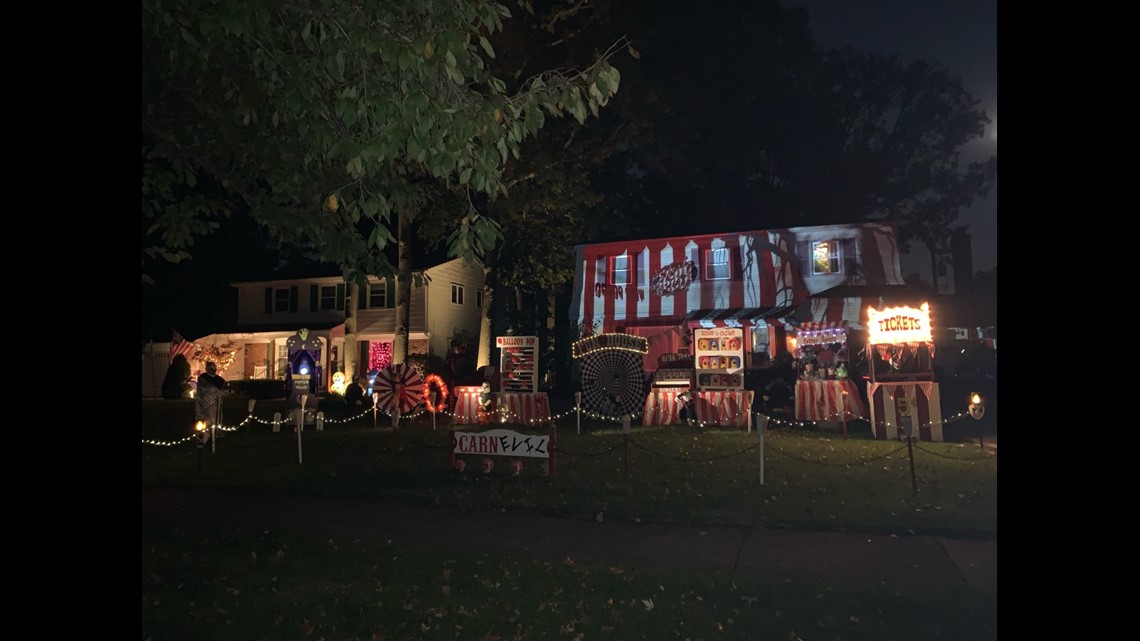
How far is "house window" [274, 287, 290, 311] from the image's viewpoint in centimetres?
3772

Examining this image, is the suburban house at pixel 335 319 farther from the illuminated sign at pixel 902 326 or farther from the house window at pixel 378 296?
the illuminated sign at pixel 902 326

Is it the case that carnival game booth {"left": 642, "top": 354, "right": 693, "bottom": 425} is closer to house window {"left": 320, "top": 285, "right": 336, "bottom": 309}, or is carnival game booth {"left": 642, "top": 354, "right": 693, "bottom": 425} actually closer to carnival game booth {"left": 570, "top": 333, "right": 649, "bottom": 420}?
carnival game booth {"left": 570, "top": 333, "right": 649, "bottom": 420}

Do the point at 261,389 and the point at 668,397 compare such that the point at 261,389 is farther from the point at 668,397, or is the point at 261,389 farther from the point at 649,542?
the point at 649,542

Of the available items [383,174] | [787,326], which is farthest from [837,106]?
[383,174]

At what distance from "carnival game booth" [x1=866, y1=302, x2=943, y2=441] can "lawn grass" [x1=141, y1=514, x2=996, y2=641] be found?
999 centimetres

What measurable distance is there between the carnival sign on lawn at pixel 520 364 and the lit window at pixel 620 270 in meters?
9.27

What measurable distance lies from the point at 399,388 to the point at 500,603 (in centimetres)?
1267

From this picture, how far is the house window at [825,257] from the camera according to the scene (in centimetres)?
2564

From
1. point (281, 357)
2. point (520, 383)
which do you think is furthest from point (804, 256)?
point (281, 357)


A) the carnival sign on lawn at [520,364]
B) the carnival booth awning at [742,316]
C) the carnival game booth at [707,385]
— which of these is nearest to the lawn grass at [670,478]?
the carnival game booth at [707,385]

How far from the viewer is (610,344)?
19672mm

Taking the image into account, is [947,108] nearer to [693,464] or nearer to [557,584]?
[693,464]

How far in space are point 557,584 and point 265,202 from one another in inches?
183

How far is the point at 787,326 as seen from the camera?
24625 mm
